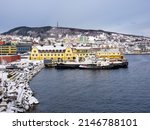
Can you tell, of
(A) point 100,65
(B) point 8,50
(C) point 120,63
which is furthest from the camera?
(A) point 100,65

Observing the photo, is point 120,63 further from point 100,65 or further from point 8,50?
point 8,50

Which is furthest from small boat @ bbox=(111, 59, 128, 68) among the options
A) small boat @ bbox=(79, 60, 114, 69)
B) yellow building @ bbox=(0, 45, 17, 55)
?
yellow building @ bbox=(0, 45, 17, 55)

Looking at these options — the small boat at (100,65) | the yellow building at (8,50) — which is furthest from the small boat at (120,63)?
the yellow building at (8,50)

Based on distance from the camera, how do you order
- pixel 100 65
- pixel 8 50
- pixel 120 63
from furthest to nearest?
pixel 100 65 → pixel 120 63 → pixel 8 50

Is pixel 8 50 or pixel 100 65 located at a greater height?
pixel 8 50

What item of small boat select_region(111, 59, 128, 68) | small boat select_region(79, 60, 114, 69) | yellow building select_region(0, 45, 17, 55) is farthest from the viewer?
small boat select_region(79, 60, 114, 69)

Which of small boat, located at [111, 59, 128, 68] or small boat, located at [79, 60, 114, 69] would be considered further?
small boat, located at [79, 60, 114, 69]

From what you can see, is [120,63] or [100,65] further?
[100,65]

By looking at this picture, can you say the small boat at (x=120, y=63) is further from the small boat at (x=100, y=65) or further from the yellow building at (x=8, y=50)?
the yellow building at (x=8, y=50)

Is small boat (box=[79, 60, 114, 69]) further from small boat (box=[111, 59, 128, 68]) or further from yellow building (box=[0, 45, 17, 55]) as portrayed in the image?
yellow building (box=[0, 45, 17, 55])

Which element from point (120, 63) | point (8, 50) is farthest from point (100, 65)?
point (8, 50)

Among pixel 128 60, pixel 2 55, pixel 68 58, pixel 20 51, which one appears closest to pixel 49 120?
pixel 2 55

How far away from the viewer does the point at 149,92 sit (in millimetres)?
3920

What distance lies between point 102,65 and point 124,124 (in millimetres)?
7514
